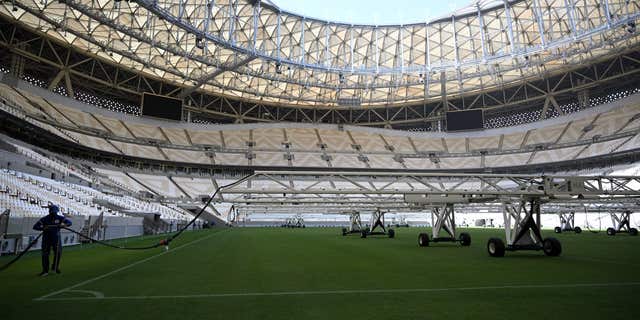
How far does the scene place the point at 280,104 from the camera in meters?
69.2

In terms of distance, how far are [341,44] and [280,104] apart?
742 inches

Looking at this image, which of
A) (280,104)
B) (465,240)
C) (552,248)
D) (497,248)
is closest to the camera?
(497,248)

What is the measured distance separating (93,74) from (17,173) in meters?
30.4

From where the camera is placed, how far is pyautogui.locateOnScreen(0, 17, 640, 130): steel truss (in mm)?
49031

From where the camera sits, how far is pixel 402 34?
55.4 meters

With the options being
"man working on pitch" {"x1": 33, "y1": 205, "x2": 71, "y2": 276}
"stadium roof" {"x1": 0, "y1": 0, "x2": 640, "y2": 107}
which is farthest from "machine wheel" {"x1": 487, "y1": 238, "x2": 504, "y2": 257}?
"stadium roof" {"x1": 0, "y1": 0, "x2": 640, "y2": 107}

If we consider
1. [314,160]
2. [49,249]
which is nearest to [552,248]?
[49,249]

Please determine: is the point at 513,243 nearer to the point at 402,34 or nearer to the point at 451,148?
the point at 402,34

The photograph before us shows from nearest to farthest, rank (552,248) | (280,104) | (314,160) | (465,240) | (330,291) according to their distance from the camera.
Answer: (330,291), (552,248), (465,240), (314,160), (280,104)

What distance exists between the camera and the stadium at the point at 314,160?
8039 mm

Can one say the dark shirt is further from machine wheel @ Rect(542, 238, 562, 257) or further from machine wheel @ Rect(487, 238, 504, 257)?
machine wheel @ Rect(542, 238, 562, 257)

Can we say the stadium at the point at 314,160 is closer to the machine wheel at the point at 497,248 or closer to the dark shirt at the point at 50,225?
the dark shirt at the point at 50,225

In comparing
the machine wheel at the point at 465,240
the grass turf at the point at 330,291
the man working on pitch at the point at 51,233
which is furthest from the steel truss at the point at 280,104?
the grass turf at the point at 330,291

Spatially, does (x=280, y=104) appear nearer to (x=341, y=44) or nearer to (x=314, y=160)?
(x=314, y=160)
